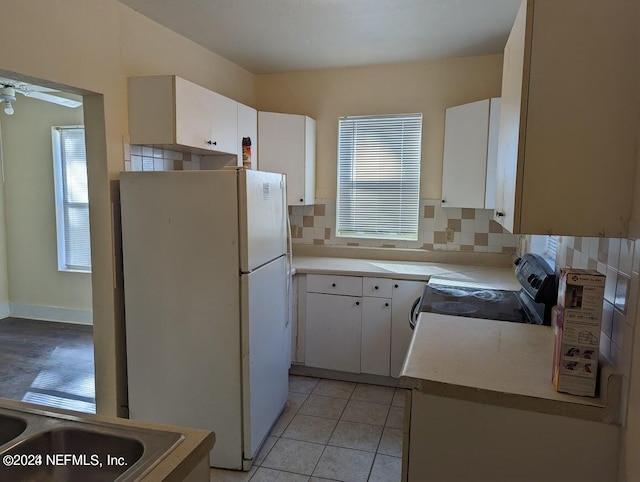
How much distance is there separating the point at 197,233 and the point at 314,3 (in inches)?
54.6

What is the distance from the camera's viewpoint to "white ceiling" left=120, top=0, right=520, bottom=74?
92.5 inches

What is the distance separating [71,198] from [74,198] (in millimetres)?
40

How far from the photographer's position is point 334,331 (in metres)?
3.17

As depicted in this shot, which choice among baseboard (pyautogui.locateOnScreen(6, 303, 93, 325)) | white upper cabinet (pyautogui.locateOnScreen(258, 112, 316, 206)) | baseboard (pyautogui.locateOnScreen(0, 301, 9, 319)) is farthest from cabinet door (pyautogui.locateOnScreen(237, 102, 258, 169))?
baseboard (pyautogui.locateOnScreen(0, 301, 9, 319))

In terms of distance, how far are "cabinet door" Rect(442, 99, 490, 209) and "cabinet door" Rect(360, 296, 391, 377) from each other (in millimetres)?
921

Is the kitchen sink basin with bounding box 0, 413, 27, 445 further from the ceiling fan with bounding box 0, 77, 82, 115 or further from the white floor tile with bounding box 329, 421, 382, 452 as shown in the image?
the ceiling fan with bounding box 0, 77, 82, 115

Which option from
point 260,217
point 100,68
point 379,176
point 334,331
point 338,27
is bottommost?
point 334,331

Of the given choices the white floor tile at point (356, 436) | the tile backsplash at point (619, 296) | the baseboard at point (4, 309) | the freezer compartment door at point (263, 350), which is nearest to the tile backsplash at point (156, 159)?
the freezer compartment door at point (263, 350)

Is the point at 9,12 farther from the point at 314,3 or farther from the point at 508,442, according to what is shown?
the point at 508,442

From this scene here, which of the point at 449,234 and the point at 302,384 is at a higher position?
the point at 449,234

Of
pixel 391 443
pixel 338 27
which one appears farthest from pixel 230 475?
pixel 338 27

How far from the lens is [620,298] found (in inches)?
47.6

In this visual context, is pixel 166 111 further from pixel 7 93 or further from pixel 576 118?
pixel 576 118

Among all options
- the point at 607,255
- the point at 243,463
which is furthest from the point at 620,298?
the point at 243,463
